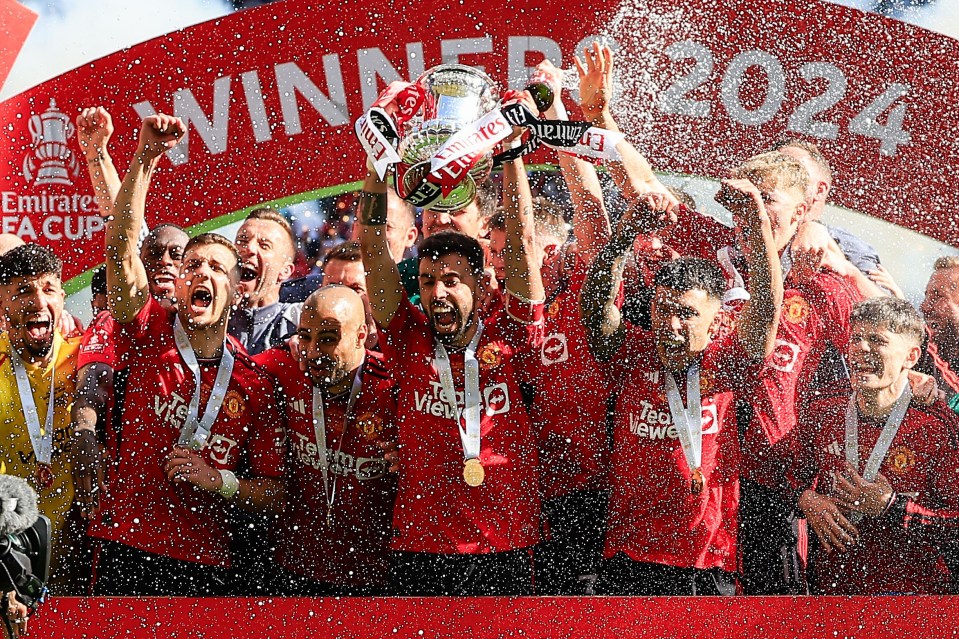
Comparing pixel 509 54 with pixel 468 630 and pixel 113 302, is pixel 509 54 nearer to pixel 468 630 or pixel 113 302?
pixel 113 302

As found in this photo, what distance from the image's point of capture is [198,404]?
11.5 feet

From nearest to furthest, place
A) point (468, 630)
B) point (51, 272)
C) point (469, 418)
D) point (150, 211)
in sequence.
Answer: point (468, 630) → point (469, 418) → point (51, 272) → point (150, 211)

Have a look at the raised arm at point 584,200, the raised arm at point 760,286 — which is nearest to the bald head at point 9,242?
the raised arm at point 584,200

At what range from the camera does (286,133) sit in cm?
427

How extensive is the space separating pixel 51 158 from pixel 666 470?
2559 millimetres

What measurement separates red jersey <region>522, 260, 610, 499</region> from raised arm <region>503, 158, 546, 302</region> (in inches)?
9.3

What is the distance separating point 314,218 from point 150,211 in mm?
625

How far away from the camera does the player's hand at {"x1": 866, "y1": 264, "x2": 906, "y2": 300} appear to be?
4.23m

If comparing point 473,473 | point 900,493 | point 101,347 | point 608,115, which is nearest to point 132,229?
point 101,347

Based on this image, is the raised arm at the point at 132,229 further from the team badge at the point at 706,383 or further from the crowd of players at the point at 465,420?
the team badge at the point at 706,383

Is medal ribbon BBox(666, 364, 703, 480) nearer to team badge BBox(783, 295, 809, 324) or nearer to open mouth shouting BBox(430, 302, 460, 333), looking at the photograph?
team badge BBox(783, 295, 809, 324)

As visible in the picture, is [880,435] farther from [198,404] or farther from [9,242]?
[9,242]

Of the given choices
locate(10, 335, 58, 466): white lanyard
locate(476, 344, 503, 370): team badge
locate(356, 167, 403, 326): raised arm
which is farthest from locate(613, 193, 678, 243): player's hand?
locate(10, 335, 58, 466): white lanyard

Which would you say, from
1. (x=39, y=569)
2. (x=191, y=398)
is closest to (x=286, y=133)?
(x=191, y=398)
